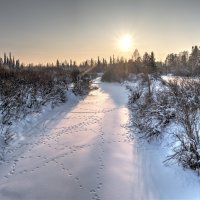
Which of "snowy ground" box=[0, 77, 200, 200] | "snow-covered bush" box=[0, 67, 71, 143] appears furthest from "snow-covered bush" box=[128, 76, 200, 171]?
"snow-covered bush" box=[0, 67, 71, 143]

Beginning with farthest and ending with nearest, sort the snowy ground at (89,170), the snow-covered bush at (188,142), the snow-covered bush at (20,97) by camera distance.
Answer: the snow-covered bush at (20,97), the snow-covered bush at (188,142), the snowy ground at (89,170)

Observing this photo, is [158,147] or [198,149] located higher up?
[198,149]

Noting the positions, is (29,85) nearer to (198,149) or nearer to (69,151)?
(69,151)

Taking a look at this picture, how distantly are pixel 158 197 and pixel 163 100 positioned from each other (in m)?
6.34

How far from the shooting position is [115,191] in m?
6.42

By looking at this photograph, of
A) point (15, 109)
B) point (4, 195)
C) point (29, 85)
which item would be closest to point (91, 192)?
point (4, 195)

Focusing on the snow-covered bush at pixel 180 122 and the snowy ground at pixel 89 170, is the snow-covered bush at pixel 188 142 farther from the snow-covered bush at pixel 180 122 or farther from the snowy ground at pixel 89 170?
→ the snowy ground at pixel 89 170

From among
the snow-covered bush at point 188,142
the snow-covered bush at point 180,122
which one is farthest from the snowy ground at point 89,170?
the snow-covered bush at point 180,122

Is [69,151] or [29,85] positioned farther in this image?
[29,85]

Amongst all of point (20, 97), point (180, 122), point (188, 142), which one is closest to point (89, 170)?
point (188, 142)

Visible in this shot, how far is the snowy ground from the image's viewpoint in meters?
6.29

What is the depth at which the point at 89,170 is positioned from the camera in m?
7.67

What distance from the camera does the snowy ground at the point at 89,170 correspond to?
6293mm

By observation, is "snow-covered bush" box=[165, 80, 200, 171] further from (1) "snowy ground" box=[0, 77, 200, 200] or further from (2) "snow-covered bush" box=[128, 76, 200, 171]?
(1) "snowy ground" box=[0, 77, 200, 200]
